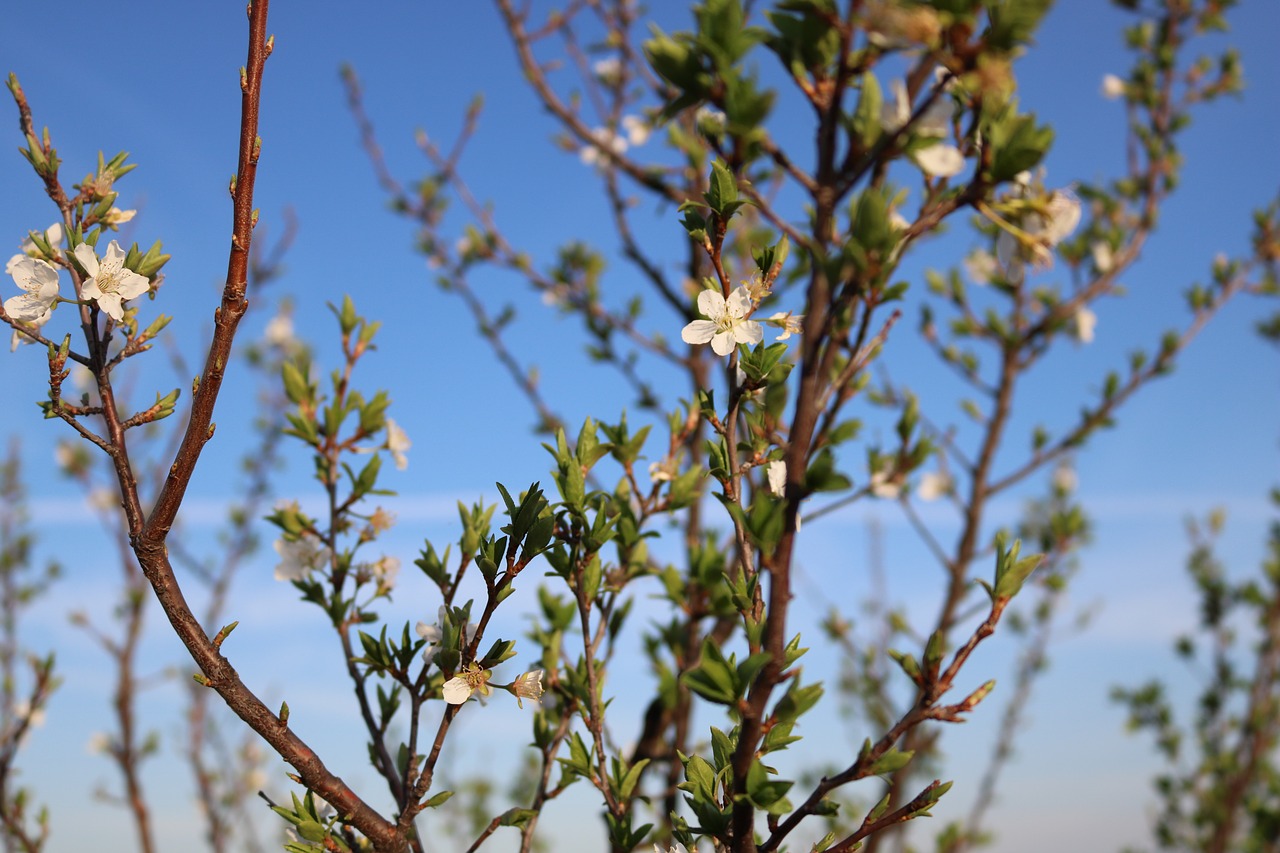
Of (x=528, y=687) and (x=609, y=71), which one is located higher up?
(x=609, y=71)

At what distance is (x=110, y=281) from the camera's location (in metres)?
1.33

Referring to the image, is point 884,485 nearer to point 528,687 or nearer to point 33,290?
point 528,687

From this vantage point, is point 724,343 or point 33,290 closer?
point 724,343

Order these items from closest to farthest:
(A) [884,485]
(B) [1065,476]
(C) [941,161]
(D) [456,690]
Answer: (C) [941,161] < (D) [456,690] < (A) [884,485] < (B) [1065,476]

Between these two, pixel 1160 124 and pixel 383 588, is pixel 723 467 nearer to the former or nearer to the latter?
pixel 383 588

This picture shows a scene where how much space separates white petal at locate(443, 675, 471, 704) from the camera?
48.3 inches

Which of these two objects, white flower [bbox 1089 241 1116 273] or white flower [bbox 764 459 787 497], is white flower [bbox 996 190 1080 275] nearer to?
white flower [bbox 764 459 787 497]

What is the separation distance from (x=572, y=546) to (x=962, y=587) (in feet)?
7.64

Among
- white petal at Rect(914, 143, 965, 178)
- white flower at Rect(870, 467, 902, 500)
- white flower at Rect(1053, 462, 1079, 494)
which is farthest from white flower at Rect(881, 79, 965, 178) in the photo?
white flower at Rect(1053, 462, 1079, 494)

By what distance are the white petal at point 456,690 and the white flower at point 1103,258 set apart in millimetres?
3779

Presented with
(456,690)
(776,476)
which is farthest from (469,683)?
(776,476)

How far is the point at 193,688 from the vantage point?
5750mm

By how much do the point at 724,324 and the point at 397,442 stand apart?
34.2 inches

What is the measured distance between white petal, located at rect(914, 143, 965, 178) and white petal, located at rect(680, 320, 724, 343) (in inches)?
14.7
